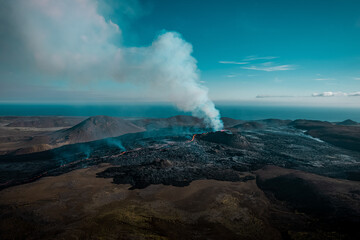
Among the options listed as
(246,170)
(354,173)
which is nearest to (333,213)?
(246,170)

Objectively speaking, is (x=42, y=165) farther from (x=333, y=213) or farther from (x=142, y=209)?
(x=333, y=213)

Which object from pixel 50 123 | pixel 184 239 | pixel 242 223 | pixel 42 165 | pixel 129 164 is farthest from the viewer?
pixel 50 123

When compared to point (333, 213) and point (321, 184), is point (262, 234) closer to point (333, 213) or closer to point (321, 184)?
point (333, 213)

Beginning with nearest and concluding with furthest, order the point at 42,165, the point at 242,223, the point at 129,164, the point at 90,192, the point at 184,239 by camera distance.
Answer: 1. the point at 184,239
2. the point at 242,223
3. the point at 90,192
4. the point at 129,164
5. the point at 42,165

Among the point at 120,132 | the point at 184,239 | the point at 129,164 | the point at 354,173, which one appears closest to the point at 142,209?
the point at 184,239

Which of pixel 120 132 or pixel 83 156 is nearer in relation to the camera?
pixel 83 156

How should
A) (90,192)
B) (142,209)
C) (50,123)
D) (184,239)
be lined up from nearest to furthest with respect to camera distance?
1. (184,239)
2. (142,209)
3. (90,192)
4. (50,123)
